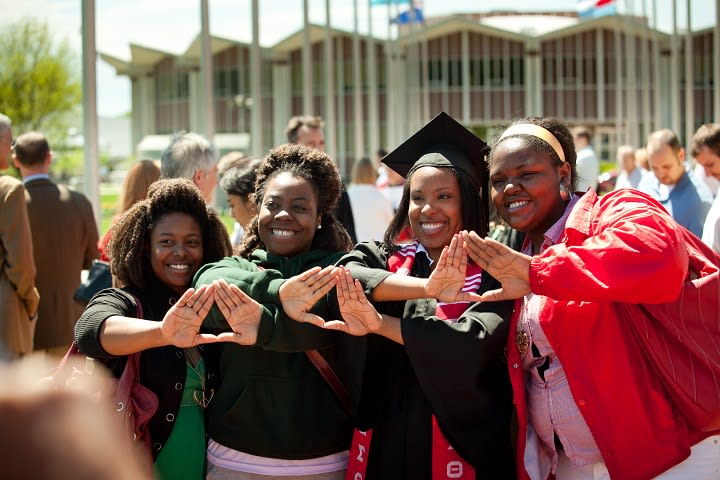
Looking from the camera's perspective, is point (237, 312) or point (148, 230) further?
point (148, 230)

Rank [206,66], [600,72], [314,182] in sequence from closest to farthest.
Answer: [314,182] < [206,66] < [600,72]

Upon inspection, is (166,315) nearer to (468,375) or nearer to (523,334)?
(468,375)

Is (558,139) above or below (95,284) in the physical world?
above

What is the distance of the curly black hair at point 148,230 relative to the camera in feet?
11.3

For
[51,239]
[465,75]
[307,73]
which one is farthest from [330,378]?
[465,75]

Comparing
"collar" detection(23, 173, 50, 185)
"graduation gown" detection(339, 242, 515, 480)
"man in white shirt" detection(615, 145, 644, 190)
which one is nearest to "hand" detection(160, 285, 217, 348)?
"graduation gown" detection(339, 242, 515, 480)

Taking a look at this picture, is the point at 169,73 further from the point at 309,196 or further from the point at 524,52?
the point at 309,196

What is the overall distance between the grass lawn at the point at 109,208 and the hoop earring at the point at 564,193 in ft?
25.1

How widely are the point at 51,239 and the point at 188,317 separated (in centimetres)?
436

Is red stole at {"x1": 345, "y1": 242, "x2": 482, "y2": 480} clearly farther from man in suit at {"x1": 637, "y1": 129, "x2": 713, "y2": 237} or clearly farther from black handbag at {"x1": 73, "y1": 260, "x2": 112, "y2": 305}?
man in suit at {"x1": 637, "y1": 129, "x2": 713, "y2": 237}

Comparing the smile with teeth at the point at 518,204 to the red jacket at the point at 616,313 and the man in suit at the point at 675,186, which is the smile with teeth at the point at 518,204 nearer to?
the red jacket at the point at 616,313

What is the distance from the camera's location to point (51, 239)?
679cm

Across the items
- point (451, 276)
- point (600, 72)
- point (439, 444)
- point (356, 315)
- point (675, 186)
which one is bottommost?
point (439, 444)

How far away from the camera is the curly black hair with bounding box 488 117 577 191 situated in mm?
3135
